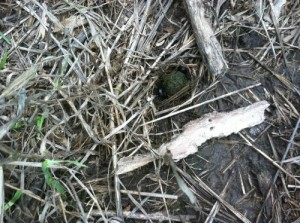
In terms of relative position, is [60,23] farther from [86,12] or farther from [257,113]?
[257,113]

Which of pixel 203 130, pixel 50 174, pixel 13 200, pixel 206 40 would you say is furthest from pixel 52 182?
pixel 206 40

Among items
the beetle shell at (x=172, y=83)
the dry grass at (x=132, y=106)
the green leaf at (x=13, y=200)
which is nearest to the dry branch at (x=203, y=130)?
the dry grass at (x=132, y=106)

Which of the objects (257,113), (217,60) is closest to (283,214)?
(257,113)

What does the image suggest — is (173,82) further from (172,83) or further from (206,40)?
(206,40)

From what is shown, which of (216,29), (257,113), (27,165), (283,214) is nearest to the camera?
(27,165)

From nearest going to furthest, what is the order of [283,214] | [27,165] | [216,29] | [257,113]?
[27,165]
[283,214]
[257,113]
[216,29]

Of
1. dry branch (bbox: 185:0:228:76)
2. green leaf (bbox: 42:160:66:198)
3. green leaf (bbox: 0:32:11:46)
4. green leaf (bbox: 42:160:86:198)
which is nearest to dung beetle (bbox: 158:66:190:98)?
dry branch (bbox: 185:0:228:76)

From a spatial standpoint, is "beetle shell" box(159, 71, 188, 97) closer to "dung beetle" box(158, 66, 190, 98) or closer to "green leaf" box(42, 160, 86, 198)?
"dung beetle" box(158, 66, 190, 98)
